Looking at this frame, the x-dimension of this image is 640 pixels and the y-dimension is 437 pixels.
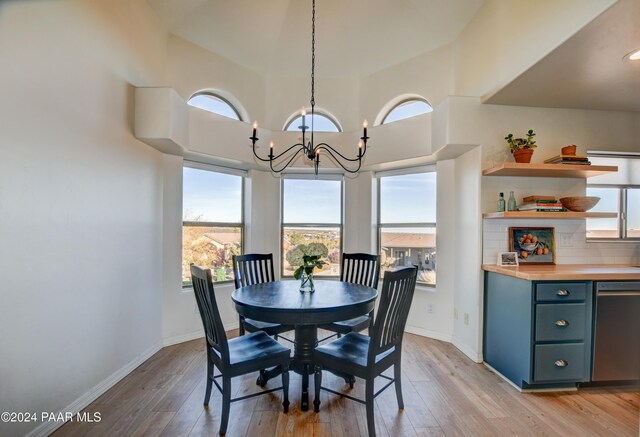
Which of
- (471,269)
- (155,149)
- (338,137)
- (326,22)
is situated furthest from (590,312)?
(155,149)

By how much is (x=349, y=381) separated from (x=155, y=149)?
2912mm

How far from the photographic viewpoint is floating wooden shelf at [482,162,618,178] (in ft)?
8.94

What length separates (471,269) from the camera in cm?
311

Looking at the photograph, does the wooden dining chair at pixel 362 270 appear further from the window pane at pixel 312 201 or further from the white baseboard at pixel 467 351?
the white baseboard at pixel 467 351

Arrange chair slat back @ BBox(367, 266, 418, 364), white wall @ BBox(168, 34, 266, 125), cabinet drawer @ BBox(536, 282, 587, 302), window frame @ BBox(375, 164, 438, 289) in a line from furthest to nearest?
window frame @ BBox(375, 164, 438, 289) < white wall @ BBox(168, 34, 266, 125) < cabinet drawer @ BBox(536, 282, 587, 302) < chair slat back @ BBox(367, 266, 418, 364)

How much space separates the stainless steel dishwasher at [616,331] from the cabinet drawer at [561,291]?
16 cm

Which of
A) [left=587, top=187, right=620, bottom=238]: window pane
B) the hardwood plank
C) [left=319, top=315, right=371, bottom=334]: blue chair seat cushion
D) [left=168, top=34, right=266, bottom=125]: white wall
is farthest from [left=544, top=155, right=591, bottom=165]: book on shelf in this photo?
the hardwood plank

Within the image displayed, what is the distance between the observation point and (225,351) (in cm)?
192

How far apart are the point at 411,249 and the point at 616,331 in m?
1.97

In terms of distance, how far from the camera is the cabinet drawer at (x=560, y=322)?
2.40 metres

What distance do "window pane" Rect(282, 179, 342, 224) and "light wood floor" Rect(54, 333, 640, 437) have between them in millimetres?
2126

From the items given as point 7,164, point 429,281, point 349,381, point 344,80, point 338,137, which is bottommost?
point 349,381

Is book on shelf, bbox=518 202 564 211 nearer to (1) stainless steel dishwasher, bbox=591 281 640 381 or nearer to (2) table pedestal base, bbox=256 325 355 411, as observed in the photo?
(1) stainless steel dishwasher, bbox=591 281 640 381

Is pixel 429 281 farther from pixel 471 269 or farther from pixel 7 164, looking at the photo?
pixel 7 164
